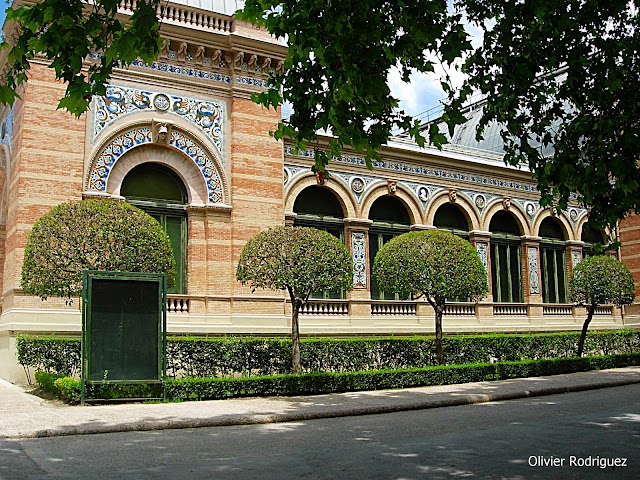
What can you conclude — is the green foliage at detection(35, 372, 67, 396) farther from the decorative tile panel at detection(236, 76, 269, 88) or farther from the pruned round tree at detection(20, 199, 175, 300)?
the decorative tile panel at detection(236, 76, 269, 88)

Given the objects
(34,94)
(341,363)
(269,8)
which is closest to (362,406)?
(341,363)

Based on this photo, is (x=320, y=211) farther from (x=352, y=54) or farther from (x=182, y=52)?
(x=352, y=54)

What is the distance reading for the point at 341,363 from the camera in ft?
59.2

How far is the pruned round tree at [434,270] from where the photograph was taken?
1861 centimetres

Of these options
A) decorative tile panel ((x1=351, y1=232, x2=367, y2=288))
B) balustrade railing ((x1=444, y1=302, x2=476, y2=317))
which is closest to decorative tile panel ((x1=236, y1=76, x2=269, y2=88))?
decorative tile panel ((x1=351, y1=232, x2=367, y2=288))

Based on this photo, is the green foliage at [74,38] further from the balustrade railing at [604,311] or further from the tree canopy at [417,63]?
the balustrade railing at [604,311]

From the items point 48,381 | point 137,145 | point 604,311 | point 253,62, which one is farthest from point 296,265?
point 604,311

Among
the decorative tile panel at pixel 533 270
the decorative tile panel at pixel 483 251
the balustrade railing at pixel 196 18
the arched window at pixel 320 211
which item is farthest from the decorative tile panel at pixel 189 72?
the decorative tile panel at pixel 533 270

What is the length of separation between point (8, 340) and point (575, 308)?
2204 centimetres

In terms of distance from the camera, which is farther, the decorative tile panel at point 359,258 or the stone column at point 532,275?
the stone column at point 532,275

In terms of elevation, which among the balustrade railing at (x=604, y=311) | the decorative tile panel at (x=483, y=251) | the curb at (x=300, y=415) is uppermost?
the decorative tile panel at (x=483, y=251)

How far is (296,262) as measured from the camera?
16469 millimetres

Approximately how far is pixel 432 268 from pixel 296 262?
4.14 m

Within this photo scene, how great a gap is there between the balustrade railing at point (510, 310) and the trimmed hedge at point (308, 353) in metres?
3.40
